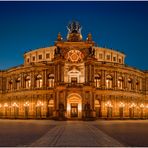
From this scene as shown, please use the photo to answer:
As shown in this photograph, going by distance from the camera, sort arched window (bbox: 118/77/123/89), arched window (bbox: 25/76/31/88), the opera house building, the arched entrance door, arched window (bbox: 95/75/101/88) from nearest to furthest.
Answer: the opera house building, the arched entrance door, arched window (bbox: 95/75/101/88), arched window (bbox: 118/77/123/89), arched window (bbox: 25/76/31/88)

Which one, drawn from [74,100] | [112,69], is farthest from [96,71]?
[74,100]

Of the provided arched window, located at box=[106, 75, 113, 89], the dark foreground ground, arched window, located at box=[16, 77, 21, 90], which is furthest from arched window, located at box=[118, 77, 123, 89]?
the dark foreground ground

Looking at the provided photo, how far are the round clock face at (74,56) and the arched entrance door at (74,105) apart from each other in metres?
8.43

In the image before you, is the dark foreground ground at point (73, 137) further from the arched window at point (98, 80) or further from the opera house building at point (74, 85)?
the arched window at point (98, 80)

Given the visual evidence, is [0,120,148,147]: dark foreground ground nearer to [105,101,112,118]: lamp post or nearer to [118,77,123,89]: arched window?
[105,101,112,118]: lamp post

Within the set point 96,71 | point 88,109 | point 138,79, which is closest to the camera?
point 88,109

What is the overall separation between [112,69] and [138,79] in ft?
40.5

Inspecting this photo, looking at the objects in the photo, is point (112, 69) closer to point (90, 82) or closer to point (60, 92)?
point (90, 82)

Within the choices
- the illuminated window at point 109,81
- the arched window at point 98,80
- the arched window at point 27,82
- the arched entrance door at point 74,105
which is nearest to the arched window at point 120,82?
the illuminated window at point 109,81

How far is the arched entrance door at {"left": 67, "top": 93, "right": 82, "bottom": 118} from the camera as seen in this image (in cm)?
6956

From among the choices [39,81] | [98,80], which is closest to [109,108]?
[98,80]

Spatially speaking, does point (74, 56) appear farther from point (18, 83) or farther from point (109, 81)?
point (18, 83)

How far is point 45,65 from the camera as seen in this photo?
76.8 meters

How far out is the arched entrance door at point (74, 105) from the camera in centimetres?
6956
